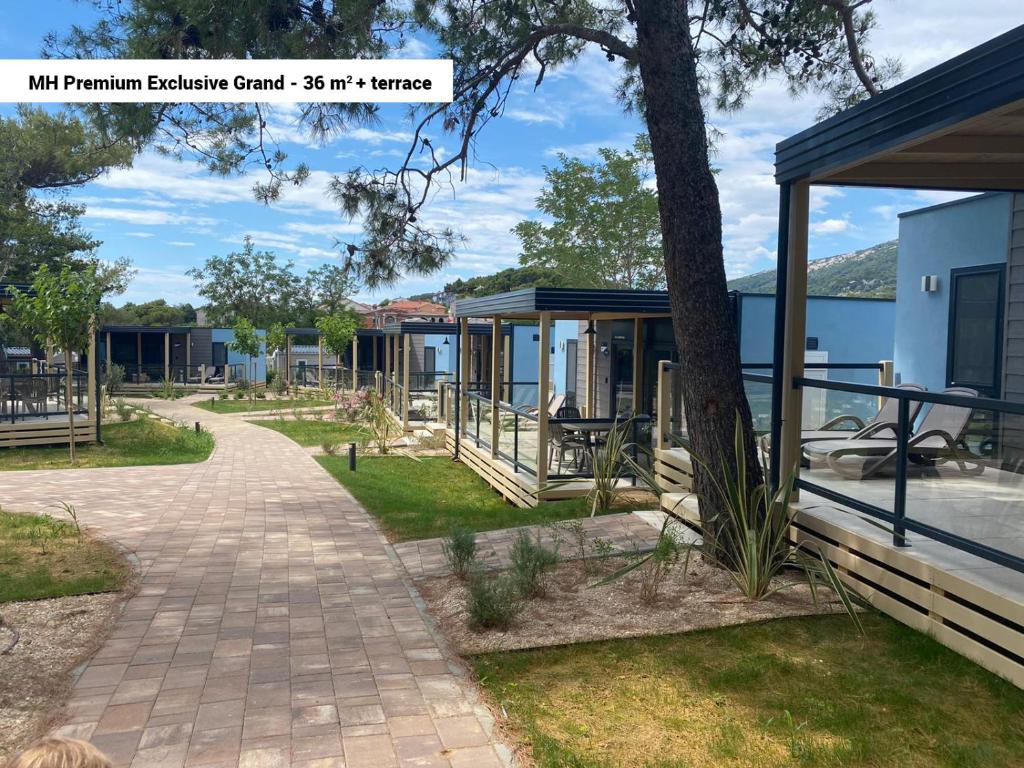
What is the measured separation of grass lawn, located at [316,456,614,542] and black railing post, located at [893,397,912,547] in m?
3.55

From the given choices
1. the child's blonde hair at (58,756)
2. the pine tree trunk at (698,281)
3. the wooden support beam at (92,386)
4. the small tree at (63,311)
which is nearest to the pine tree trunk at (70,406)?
the small tree at (63,311)

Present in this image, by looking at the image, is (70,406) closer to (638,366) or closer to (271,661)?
(638,366)

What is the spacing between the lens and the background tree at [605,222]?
3142 cm

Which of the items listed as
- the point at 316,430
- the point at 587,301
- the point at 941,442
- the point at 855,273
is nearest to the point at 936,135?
the point at 941,442

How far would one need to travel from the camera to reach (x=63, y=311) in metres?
14.2

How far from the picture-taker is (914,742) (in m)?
3.33

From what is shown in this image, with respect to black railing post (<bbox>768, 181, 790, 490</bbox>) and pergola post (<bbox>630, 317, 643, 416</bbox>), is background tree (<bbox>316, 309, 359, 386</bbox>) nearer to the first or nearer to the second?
pergola post (<bbox>630, 317, 643, 416</bbox>)

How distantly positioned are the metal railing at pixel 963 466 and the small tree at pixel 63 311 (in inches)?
527

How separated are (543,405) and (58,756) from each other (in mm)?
8271

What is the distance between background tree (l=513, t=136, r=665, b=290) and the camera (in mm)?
31422

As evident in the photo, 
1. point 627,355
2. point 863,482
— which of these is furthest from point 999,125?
point 627,355

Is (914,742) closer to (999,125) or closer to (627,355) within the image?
(999,125)

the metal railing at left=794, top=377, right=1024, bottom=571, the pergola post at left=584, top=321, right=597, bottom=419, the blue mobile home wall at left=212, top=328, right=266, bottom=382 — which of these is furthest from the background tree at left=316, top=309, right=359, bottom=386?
the metal railing at left=794, top=377, right=1024, bottom=571

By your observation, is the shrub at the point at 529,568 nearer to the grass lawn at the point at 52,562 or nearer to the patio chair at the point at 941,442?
the patio chair at the point at 941,442
